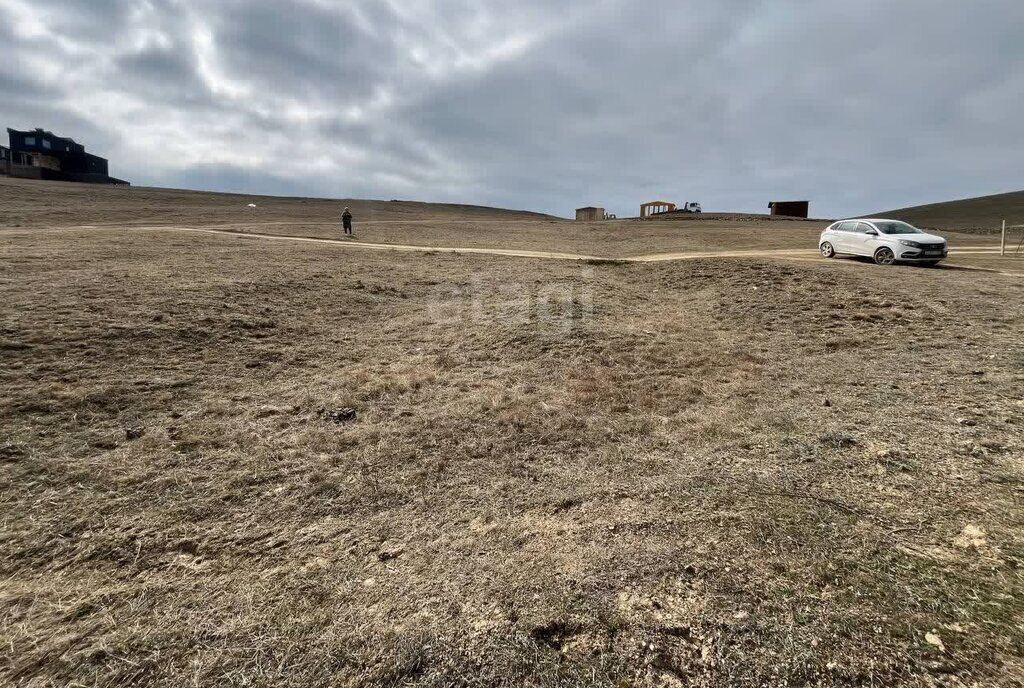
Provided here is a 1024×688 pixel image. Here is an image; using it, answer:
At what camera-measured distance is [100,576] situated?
3.04m

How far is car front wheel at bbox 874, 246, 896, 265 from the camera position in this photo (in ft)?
53.7

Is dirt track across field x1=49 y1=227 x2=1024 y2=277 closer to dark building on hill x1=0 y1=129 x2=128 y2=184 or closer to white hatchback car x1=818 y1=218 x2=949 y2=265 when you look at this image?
white hatchback car x1=818 y1=218 x2=949 y2=265

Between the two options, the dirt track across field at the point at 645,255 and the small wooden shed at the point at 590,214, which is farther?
the small wooden shed at the point at 590,214

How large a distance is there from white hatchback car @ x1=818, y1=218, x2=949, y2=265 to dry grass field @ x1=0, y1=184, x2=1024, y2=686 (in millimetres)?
8787

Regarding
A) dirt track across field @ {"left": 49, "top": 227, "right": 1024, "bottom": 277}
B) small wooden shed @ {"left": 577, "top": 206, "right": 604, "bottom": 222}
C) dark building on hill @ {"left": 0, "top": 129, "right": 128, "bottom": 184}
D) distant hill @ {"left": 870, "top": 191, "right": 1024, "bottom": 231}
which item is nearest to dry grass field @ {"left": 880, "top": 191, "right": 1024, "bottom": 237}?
distant hill @ {"left": 870, "top": 191, "right": 1024, "bottom": 231}

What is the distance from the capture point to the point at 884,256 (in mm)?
16656

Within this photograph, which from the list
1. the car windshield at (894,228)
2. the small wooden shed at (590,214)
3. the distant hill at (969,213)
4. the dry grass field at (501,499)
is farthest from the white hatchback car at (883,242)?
the small wooden shed at (590,214)

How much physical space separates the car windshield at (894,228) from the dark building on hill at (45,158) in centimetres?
8776

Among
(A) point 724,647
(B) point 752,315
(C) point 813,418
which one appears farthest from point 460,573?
(B) point 752,315

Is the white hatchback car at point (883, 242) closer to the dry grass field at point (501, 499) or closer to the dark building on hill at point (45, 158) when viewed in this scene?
the dry grass field at point (501, 499)

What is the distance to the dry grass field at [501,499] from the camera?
8.10 feet

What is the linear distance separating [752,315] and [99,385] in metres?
10.4

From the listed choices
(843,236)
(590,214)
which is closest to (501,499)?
(843,236)

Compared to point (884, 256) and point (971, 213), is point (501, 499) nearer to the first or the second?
point (884, 256)
